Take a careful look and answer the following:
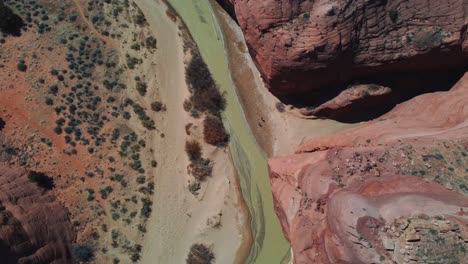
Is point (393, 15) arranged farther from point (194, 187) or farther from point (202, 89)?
point (194, 187)

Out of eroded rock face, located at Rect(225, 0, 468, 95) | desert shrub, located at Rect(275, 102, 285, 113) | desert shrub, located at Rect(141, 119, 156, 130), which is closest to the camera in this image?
eroded rock face, located at Rect(225, 0, 468, 95)

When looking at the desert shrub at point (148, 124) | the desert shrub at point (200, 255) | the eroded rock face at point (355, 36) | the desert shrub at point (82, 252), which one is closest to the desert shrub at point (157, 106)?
the desert shrub at point (148, 124)

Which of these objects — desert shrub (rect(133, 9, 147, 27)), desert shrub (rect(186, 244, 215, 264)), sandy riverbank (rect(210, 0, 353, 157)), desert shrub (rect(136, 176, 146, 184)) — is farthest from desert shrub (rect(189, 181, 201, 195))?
desert shrub (rect(133, 9, 147, 27))

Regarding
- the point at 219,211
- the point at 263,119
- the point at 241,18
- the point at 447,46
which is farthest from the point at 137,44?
the point at 447,46

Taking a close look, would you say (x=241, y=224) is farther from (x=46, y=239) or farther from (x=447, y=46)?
(x=447, y=46)

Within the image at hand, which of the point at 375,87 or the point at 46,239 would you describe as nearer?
the point at 46,239

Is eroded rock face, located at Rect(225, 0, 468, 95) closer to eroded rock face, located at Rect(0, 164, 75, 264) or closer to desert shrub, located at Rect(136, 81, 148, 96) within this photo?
desert shrub, located at Rect(136, 81, 148, 96)
